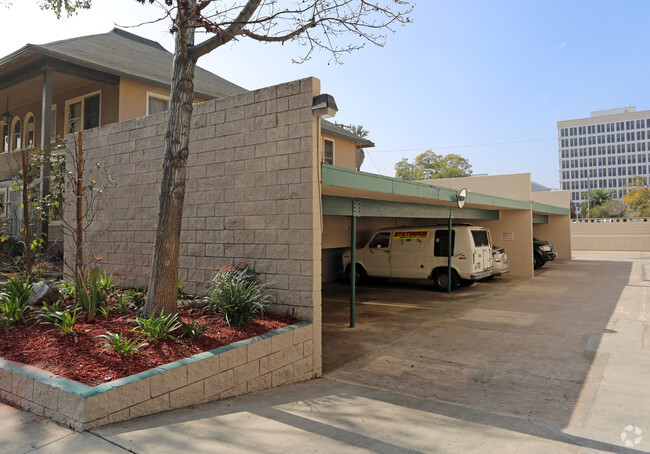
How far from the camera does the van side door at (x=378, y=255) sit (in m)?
13.9

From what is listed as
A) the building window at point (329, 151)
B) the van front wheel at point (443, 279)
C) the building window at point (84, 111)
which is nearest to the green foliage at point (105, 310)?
the building window at point (84, 111)

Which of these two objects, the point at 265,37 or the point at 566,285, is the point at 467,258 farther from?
the point at 265,37

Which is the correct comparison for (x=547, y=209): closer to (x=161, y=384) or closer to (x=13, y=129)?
(x=161, y=384)

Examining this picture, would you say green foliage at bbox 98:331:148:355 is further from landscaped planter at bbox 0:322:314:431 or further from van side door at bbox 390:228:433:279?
van side door at bbox 390:228:433:279

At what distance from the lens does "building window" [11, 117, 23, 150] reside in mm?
16203

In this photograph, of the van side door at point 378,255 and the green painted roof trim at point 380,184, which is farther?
the van side door at point 378,255

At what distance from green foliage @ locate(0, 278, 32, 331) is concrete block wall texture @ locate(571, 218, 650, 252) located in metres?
35.9

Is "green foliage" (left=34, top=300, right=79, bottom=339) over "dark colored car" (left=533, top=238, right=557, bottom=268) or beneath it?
beneath

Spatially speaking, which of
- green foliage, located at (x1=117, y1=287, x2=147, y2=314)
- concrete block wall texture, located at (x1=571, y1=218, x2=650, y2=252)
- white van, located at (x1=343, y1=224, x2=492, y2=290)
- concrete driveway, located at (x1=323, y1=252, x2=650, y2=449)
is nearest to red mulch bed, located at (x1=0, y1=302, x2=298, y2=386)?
green foliage, located at (x1=117, y1=287, x2=147, y2=314)

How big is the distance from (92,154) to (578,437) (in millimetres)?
9592

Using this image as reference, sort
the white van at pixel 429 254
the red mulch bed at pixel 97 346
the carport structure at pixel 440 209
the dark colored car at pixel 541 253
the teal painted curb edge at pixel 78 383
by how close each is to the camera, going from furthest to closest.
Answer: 1. the dark colored car at pixel 541 253
2. the white van at pixel 429 254
3. the carport structure at pixel 440 209
4. the red mulch bed at pixel 97 346
5. the teal painted curb edge at pixel 78 383

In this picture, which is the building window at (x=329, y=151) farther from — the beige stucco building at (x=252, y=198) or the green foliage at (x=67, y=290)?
the green foliage at (x=67, y=290)

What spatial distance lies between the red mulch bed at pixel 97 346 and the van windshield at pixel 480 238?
28.3ft

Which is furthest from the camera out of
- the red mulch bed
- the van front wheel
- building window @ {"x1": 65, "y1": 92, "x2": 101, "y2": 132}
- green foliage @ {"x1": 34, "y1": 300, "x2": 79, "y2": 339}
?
the van front wheel
